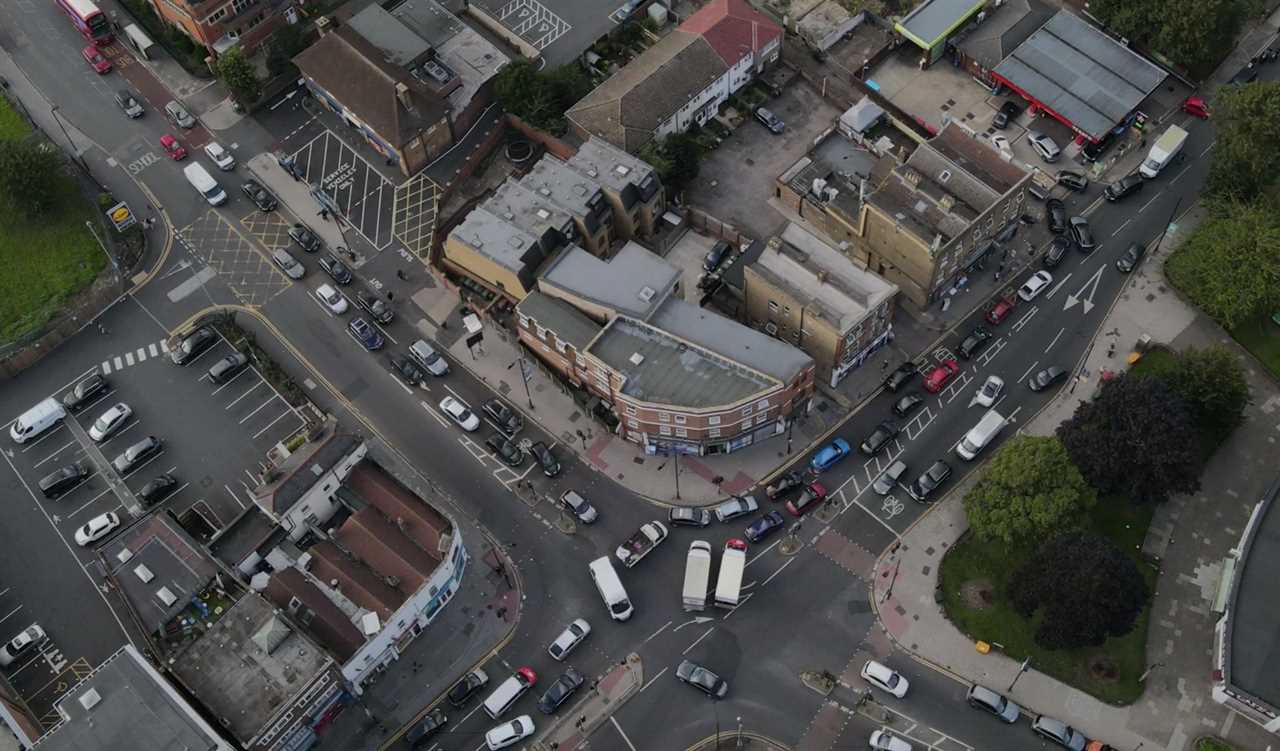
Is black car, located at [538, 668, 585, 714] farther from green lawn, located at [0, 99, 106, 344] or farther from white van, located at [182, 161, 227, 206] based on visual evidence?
white van, located at [182, 161, 227, 206]

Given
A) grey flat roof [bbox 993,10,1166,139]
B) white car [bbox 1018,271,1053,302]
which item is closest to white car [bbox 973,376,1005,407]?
white car [bbox 1018,271,1053,302]

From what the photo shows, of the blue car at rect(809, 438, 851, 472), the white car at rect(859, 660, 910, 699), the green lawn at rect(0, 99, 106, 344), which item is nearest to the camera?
the white car at rect(859, 660, 910, 699)

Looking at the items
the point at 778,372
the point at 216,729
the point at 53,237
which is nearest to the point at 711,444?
the point at 778,372

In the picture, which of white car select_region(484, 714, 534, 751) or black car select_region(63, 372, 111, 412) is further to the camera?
black car select_region(63, 372, 111, 412)

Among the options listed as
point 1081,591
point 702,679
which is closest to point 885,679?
point 702,679

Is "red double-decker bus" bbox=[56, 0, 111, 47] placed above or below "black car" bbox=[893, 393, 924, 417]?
above

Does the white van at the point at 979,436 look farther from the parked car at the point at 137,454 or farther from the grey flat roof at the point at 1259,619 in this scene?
the parked car at the point at 137,454

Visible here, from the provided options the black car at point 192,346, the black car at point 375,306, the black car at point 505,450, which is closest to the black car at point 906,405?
the black car at point 505,450
